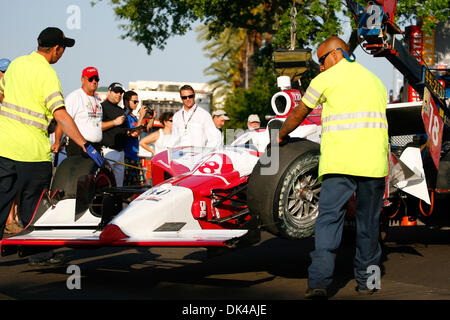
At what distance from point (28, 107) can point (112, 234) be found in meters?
1.34

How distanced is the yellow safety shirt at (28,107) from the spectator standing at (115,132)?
337 centimetres

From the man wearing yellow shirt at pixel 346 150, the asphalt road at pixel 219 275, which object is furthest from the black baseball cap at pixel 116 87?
the man wearing yellow shirt at pixel 346 150

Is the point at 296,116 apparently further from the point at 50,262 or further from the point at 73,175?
the point at 50,262

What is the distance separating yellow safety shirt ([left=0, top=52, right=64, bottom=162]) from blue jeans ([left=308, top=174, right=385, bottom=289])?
2432 millimetres

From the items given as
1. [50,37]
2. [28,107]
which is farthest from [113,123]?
[28,107]

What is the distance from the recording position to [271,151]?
21.1 feet

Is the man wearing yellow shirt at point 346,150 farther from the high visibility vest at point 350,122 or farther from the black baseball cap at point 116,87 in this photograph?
the black baseball cap at point 116,87

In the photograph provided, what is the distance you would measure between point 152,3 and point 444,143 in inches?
875

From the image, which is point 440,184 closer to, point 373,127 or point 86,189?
point 373,127

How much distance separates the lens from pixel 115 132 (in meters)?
10.2

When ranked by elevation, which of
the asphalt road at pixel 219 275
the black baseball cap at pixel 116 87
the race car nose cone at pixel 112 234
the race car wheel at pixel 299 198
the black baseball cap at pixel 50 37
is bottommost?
the asphalt road at pixel 219 275

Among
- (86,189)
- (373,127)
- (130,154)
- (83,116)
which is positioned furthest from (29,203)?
(130,154)

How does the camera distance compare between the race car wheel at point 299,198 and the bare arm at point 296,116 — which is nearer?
the bare arm at point 296,116

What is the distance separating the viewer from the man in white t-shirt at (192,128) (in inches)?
376
